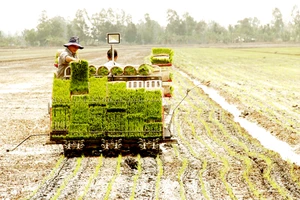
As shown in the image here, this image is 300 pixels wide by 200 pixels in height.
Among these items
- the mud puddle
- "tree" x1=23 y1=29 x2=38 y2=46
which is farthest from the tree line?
the mud puddle

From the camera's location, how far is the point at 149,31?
171m

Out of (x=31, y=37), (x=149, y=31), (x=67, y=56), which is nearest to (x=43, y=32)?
(x=31, y=37)

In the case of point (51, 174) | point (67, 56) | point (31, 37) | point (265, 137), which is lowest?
point (31, 37)

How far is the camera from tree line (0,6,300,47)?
15275 cm

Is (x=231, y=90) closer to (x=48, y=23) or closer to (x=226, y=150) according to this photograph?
(x=226, y=150)

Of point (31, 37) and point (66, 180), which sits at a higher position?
point (66, 180)

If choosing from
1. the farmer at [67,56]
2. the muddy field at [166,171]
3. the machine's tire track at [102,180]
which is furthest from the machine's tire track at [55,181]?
the farmer at [67,56]

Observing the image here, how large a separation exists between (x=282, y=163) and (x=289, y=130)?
10.2ft

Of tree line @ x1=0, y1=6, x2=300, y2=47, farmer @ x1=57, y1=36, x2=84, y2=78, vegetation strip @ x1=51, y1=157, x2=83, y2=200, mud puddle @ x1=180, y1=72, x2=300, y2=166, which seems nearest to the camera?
vegetation strip @ x1=51, y1=157, x2=83, y2=200

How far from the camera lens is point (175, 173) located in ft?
25.3

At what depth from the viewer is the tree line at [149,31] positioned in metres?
153

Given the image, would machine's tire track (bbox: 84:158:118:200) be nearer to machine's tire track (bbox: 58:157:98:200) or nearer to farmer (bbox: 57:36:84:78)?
machine's tire track (bbox: 58:157:98:200)

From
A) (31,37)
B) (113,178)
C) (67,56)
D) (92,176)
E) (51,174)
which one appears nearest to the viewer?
(113,178)

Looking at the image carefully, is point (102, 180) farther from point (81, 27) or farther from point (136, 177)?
point (81, 27)
